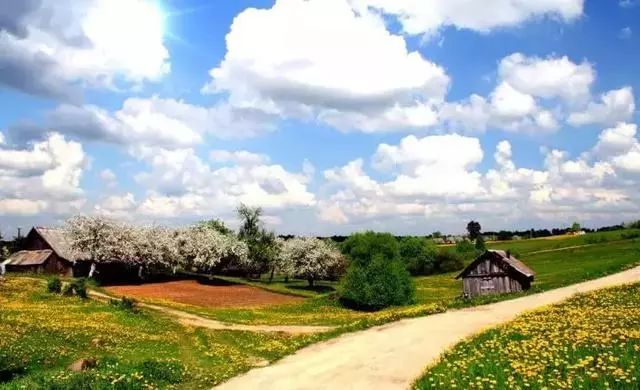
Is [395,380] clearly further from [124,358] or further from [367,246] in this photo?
[367,246]

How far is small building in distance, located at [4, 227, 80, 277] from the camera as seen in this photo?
98.2 meters

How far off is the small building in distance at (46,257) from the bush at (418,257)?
78.5 metres

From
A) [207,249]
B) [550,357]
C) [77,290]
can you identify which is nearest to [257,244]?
[207,249]

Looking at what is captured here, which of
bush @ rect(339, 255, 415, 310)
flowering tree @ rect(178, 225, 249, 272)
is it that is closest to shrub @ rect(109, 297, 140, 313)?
bush @ rect(339, 255, 415, 310)

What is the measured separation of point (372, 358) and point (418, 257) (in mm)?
125589

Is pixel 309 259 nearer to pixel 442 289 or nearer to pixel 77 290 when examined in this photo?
pixel 442 289

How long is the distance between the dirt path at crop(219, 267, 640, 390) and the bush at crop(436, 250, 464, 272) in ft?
377

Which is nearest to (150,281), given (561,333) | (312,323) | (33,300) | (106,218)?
(106,218)

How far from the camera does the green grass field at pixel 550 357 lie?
50.0 feet

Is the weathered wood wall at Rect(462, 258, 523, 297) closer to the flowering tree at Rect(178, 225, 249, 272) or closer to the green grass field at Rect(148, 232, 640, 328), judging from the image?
the green grass field at Rect(148, 232, 640, 328)

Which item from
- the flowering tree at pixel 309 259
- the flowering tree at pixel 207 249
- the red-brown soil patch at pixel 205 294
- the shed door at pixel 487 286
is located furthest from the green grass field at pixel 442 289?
the flowering tree at pixel 207 249

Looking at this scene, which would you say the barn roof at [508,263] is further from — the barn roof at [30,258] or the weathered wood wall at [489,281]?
the barn roof at [30,258]

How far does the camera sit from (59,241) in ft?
336

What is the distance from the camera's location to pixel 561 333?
22.0 m
